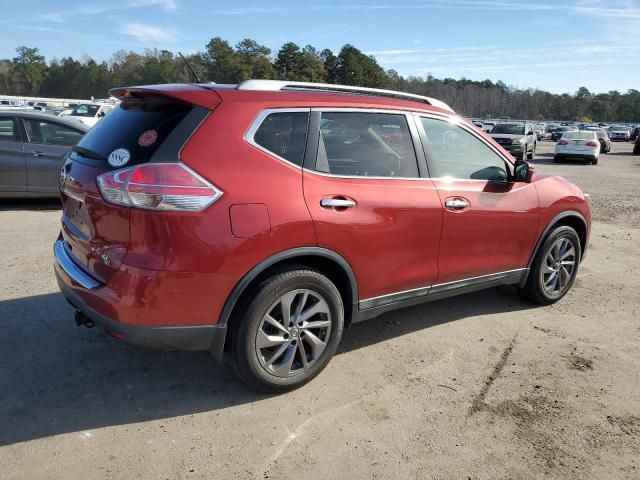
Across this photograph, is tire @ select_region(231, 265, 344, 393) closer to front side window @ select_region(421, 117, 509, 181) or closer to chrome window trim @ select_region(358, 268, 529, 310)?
chrome window trim @ select_region(358, 268, 529, 310)

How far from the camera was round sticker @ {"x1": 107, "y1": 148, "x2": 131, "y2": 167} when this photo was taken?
2832mm

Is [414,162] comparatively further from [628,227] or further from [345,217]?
[628,227]

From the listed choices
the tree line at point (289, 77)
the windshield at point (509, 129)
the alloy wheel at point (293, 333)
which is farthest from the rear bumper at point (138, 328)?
the tree line at point (289, 77)

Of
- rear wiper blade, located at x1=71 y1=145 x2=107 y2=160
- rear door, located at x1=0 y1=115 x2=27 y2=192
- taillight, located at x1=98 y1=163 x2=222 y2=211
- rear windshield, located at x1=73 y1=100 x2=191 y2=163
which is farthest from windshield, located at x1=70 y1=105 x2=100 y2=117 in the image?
taillight, located at x1=98 y1=163 x2=222 y2=211

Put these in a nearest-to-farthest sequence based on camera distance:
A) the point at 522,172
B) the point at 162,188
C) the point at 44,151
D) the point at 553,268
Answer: the point at 162,188 < the point at 522,172 < the point at 553,268 < the point at 44,151

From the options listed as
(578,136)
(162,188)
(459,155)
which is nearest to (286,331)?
(162,188)

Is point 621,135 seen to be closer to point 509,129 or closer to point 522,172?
point 509,129

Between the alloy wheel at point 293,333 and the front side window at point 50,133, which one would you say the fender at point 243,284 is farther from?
the front side window at point 50,133

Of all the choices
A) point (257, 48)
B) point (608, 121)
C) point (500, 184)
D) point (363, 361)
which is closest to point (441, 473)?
point (363, 361)

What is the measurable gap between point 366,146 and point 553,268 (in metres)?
2.51

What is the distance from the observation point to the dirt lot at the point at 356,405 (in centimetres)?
265

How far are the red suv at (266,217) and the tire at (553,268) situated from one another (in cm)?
90

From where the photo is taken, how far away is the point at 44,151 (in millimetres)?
8273

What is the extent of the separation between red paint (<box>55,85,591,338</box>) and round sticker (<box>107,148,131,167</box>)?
0.23ft
